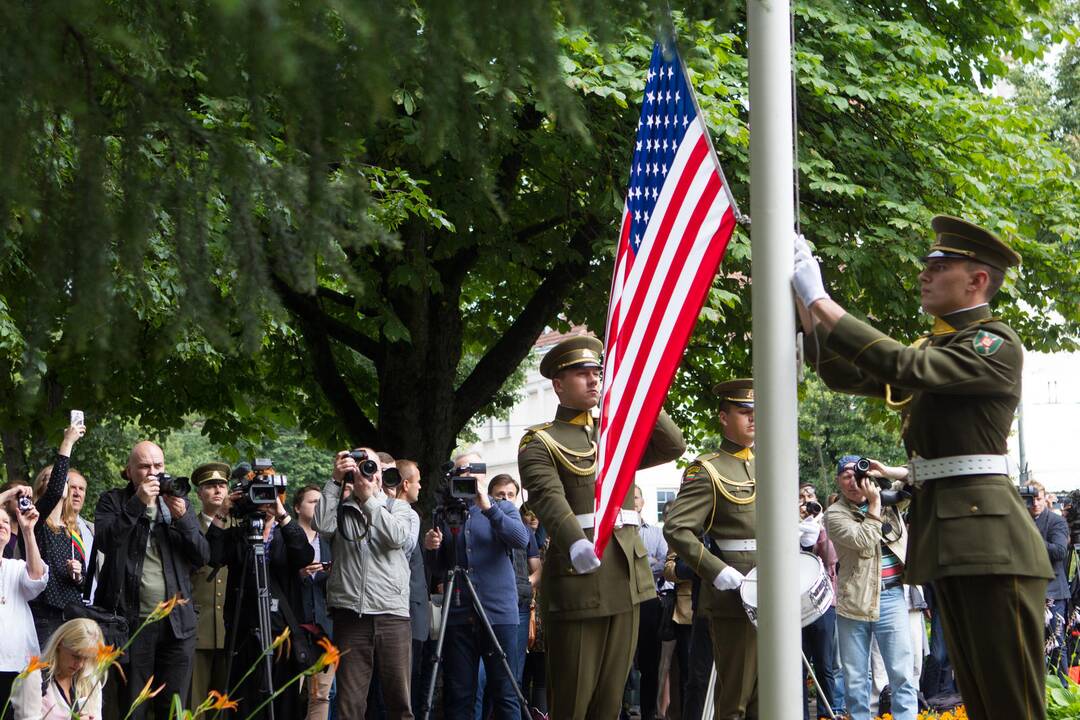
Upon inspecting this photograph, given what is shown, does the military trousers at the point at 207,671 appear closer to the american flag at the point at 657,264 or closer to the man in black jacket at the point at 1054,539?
the american flag at the point at 657,264

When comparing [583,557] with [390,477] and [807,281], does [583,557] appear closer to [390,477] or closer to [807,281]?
[807,281]

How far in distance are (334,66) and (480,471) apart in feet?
22.0

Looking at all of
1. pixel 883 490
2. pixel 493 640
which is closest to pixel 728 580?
pixel 493 640

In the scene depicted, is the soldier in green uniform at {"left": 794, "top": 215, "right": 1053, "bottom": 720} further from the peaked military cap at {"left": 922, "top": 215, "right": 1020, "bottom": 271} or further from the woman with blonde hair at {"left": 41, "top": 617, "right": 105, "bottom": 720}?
the woman with blonde hair at {"left": 41, "top": 617, "right": 105, "bottom": 720}

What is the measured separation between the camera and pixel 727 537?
778cm

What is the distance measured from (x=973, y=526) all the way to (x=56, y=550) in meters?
5.40

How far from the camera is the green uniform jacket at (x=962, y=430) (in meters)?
4.59

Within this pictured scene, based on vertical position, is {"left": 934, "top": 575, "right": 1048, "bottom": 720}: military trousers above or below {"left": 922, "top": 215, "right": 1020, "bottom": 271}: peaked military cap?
below

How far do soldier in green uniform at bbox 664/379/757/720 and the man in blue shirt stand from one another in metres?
1.94

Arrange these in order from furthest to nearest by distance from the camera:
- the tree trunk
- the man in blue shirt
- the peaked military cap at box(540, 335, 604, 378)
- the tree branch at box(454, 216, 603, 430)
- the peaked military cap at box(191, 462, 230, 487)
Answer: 1. the tree trunk
2. the tree branch at box(454, 216, 603, 430)
3. the man in blue shirt
4. the peaked military cap at box(191, 462, 230, 487)
5. the peaked military cap at box(540, 335, 604, 378)

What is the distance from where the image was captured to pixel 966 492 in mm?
4793

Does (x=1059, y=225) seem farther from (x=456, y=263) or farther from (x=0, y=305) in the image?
(x=0, y=305)

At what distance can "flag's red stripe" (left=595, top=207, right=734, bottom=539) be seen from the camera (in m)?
4.70

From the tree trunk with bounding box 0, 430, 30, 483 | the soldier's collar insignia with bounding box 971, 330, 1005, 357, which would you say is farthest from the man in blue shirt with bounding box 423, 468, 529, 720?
the tree trunk with bounding box 0, 430, 30, 483
